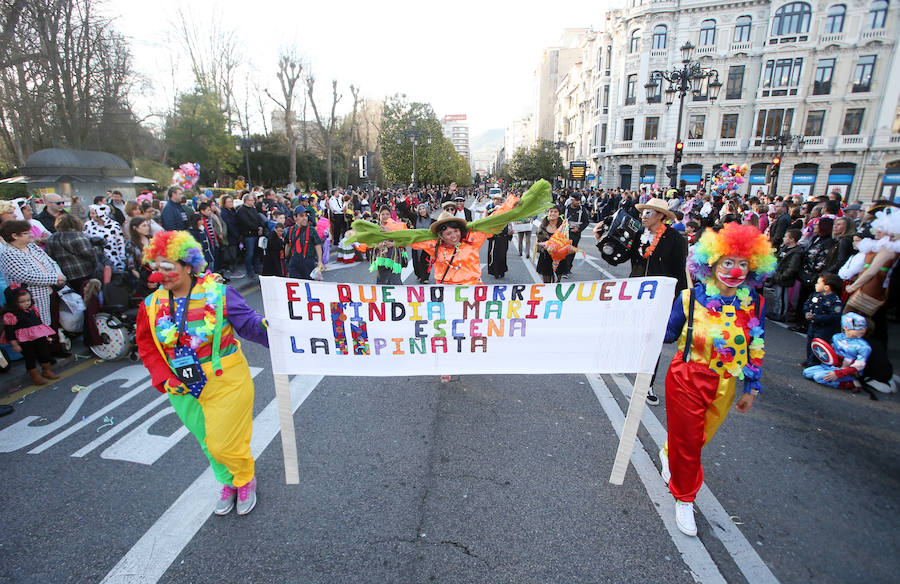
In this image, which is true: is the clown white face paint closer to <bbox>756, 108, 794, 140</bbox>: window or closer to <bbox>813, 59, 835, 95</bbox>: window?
<bbox>756, 108, 794, 140</bbox>: window

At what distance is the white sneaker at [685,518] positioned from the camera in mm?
2617

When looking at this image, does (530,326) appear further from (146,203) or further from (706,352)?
(146,203)

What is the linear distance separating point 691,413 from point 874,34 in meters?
50.9

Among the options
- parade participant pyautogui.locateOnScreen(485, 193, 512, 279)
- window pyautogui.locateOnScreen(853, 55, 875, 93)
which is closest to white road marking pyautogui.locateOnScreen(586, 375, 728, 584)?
parade participant pyautogui.locateOnScreen(485, 193, 512, 279)

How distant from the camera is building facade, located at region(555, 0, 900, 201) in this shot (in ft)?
116

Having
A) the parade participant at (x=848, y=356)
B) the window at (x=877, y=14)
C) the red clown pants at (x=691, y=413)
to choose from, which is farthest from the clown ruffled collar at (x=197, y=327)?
the window at (x=877, y=14)

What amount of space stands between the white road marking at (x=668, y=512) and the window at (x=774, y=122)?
4534 centimetres

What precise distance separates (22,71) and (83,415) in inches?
921

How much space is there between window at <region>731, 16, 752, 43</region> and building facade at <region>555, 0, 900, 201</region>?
8 centimetres

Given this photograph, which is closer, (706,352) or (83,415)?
(706,352)

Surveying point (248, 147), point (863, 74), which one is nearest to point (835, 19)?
point (863, 74)

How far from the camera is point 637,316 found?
9.62 ft

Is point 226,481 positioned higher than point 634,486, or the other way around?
point 226,481

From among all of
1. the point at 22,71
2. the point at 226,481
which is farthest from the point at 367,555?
the point at 22,71
